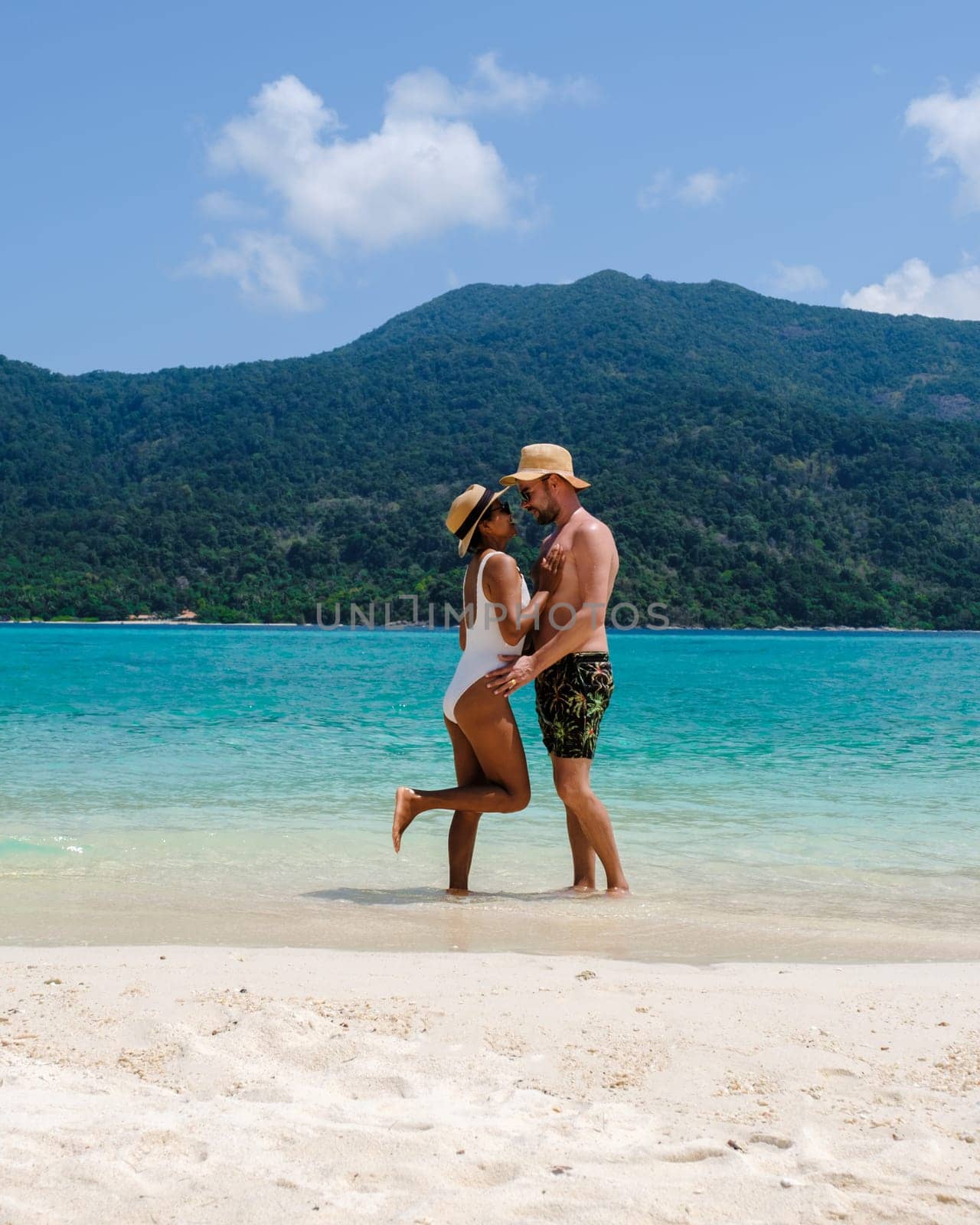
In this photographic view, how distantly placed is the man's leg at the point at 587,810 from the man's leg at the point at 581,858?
0.03 m

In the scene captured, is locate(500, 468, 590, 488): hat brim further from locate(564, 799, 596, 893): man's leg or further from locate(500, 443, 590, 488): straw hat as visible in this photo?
locate(564, 799, 596, 893): man's leg

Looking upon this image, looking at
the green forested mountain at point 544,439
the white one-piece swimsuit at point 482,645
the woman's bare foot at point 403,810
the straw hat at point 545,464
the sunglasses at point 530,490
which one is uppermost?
Answer: the green forested mountain at point 544,439

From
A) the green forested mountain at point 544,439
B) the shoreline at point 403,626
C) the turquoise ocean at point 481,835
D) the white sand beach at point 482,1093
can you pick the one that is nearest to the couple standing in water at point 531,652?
the turquoise ocean at point 481,835

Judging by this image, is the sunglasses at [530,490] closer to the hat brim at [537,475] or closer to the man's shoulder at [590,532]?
the hat brim at [537,475]

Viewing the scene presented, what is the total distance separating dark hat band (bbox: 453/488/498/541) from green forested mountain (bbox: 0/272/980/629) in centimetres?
6303

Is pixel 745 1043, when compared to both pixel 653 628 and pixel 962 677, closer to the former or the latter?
pixel 962 677

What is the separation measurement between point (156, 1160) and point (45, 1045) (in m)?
0.87

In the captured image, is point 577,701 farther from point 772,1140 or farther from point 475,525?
point 772,1140

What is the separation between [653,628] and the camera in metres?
105

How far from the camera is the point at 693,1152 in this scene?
2.34 metres

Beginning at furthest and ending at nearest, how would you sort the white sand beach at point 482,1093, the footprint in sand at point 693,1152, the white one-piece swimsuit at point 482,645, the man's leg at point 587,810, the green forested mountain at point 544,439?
the green forested mountain at point 544,439
the man's leg at point 587,810
the white one-piece swimsuit at point 482,645
the footprint in sand at point 693,1152
the white sand beach at point 482,1093

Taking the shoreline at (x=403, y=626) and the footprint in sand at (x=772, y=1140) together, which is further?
the shoreline at (x=403, y=626)

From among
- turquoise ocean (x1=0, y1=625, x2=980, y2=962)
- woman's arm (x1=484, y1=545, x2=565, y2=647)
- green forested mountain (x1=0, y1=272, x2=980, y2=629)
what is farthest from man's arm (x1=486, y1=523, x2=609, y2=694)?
green forested mountain (x1=0, y1=272, x2=980, y2=629)

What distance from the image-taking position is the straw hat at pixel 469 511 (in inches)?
195
